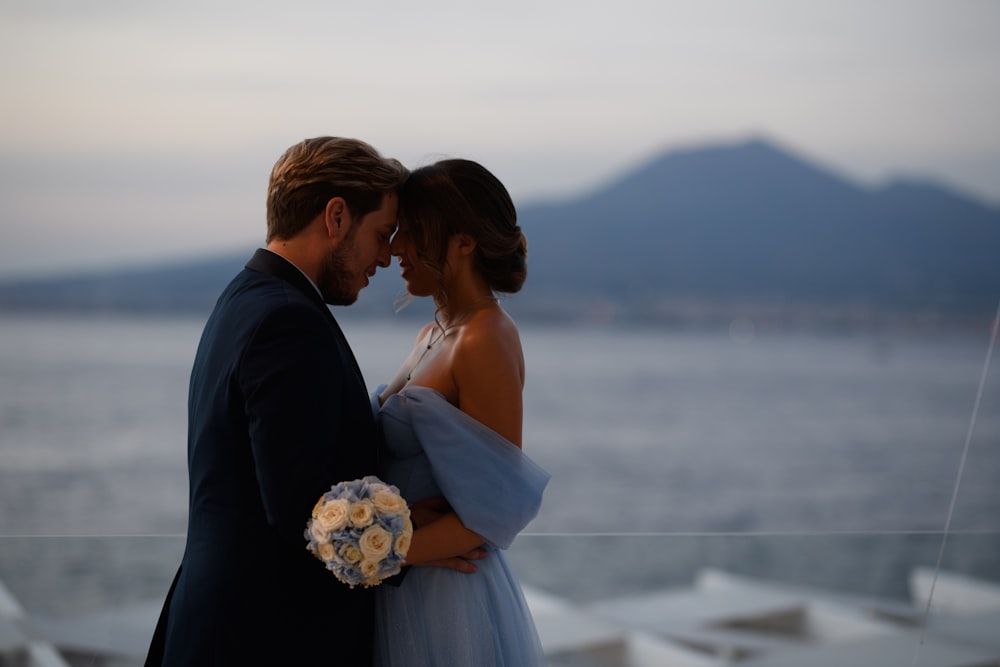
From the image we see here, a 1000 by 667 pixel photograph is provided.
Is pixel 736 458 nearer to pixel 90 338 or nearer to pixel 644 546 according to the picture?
pixel 90 338

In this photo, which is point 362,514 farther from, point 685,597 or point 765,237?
point 765,237

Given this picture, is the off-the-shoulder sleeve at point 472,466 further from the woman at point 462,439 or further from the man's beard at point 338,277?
the man's beard at point 338,277

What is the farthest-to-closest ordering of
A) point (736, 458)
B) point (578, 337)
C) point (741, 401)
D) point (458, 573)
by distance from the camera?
point (578, 337) → point (741, 401) → point (736, 458) → point (458, 573)

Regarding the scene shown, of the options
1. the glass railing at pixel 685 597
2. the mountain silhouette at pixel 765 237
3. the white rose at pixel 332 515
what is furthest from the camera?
the mountain silhouette at pixel 765 237

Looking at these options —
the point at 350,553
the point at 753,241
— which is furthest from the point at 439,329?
the point at 753,241

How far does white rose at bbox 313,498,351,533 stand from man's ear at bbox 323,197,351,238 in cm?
54

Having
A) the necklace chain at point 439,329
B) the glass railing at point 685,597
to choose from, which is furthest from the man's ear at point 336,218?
the glass railing at point 685,597

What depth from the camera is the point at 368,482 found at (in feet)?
6.33

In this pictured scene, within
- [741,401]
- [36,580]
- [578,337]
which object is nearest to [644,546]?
[36,580]

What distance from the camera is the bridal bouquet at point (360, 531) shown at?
1.84 m

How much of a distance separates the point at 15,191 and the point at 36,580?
39389 millimetres

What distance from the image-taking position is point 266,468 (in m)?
1.87

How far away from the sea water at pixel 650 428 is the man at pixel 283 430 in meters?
24.6

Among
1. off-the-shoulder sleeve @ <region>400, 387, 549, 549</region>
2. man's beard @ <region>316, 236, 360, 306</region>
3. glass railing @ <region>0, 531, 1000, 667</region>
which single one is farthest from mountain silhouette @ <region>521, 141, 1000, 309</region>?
man's beard @ <region>316, 236, 360, 306</region>
